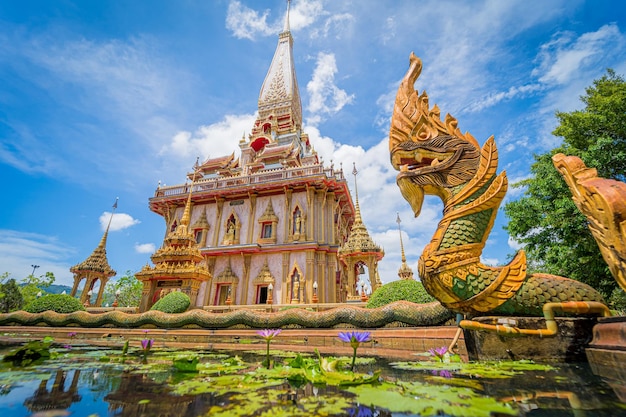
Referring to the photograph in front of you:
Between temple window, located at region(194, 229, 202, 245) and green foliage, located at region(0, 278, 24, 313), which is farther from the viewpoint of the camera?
temple window, located at region(194, 229, 202, 245)

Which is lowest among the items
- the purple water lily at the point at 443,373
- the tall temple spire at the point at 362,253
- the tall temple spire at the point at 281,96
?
the purple water lily at the point at 443,373

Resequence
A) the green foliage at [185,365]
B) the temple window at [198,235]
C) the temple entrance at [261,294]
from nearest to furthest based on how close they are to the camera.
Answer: the green foliage at [185,365]
the temple entrance at [261,294]
the temple window at [198,235]

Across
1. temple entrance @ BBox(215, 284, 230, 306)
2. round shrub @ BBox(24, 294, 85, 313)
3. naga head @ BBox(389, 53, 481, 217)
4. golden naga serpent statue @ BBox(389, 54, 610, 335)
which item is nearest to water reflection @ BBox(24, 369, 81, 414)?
golden naga serpent statue @ BBox(389, 54, 610, 335)

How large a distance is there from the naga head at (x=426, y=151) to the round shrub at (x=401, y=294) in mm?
3372

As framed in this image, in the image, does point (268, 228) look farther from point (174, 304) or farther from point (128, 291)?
point (128, 291)

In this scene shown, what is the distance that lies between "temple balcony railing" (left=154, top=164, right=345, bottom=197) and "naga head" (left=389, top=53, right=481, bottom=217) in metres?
12.7

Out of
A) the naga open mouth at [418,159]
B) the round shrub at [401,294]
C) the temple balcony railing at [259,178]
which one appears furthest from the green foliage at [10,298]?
the naga open mouth at [418,159]

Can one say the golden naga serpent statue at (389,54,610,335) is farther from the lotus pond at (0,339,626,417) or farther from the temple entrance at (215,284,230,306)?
the temple entrance at (215,284,230,306)

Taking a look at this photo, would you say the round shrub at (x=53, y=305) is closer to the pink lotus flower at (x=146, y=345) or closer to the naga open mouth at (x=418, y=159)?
the pink lotus flower at (x=146, y=345)

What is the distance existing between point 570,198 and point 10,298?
28.0 meters

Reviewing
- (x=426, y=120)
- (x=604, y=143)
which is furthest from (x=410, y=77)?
(x=604, y=143)

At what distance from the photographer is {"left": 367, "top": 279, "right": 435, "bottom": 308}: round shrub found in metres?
6.29

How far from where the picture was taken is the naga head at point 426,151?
324 centimetres

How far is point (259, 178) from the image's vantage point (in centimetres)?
1817
